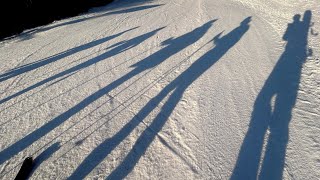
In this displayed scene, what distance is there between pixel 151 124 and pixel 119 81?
2.19 meters

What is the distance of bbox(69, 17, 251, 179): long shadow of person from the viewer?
5.45m

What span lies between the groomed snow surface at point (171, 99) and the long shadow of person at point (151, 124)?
2cm

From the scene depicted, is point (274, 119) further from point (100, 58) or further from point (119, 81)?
point (100, 58)

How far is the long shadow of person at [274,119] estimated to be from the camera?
5051 millimetres

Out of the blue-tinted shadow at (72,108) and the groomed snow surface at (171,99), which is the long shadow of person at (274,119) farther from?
the blue-tinted shadow at (72,108)

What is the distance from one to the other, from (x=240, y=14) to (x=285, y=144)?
7456 millimetres

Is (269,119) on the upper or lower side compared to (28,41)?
upper

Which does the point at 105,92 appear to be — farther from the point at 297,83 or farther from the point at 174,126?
the point at 297,83

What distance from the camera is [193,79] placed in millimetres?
7746

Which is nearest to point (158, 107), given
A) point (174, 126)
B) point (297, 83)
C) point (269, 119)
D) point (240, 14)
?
point (174, 126)

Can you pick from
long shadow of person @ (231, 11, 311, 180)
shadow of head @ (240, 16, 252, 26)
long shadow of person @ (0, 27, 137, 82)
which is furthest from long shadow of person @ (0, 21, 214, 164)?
long shadow of person @ (231, 11, 311, 180)

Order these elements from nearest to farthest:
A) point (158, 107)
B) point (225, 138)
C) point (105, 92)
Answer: point (225, 138) < point (158, 107) < point (105, 92)

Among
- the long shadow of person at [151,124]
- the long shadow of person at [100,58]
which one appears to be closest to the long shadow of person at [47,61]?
the long shadow of person at [100,58]

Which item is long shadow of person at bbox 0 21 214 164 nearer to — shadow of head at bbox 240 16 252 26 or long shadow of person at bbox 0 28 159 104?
long shadow of person at bbox 0 28 159 104
